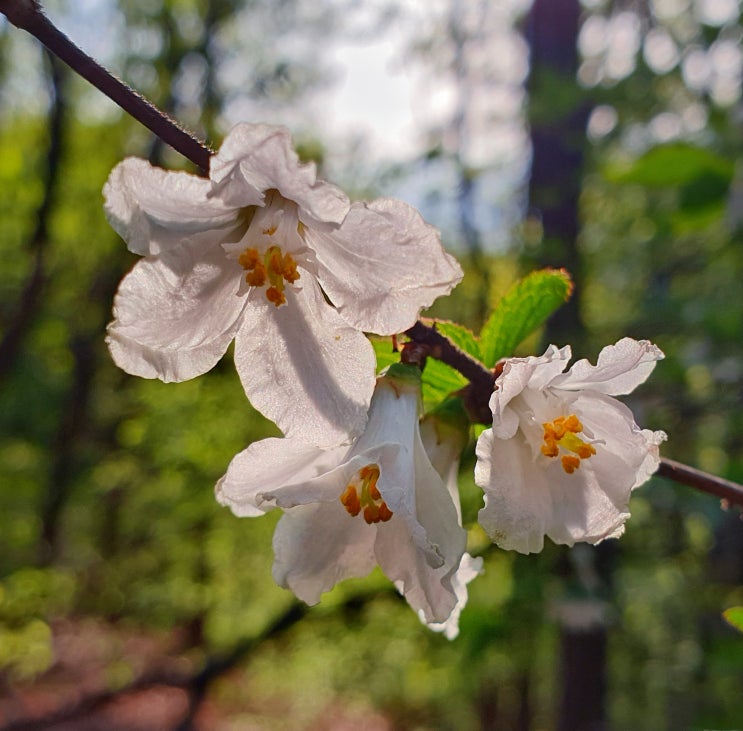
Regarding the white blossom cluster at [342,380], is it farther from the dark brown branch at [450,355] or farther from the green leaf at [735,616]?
the green leaf at [735,616]

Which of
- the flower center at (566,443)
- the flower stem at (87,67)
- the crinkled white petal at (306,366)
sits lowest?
the flower center at (566,443)

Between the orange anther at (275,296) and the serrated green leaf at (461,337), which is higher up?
the orange anther at (275,296)

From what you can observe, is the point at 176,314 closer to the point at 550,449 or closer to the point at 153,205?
the point at 153,205

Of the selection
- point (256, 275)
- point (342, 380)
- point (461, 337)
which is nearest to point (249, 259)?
point (256, 275)

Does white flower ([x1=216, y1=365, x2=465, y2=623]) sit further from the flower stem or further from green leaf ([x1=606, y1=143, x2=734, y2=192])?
green leaf ([x1=606, y1=143, x2=734, y2=192])

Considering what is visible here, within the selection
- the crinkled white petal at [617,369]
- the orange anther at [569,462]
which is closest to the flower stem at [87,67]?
the crinkled white petal at [617,369]

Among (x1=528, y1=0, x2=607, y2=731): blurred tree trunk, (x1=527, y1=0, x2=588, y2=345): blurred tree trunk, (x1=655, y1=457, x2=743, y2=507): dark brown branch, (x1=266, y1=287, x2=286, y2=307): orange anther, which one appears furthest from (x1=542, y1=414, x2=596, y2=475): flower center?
(x1=528, y1=0, x2=607, y2=731): blurred tree trunk

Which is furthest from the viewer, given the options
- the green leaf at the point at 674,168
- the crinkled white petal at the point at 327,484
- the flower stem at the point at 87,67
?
the green leaf at the point at 674,168

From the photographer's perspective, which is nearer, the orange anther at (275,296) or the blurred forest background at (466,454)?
the orange anther at (275,296)
